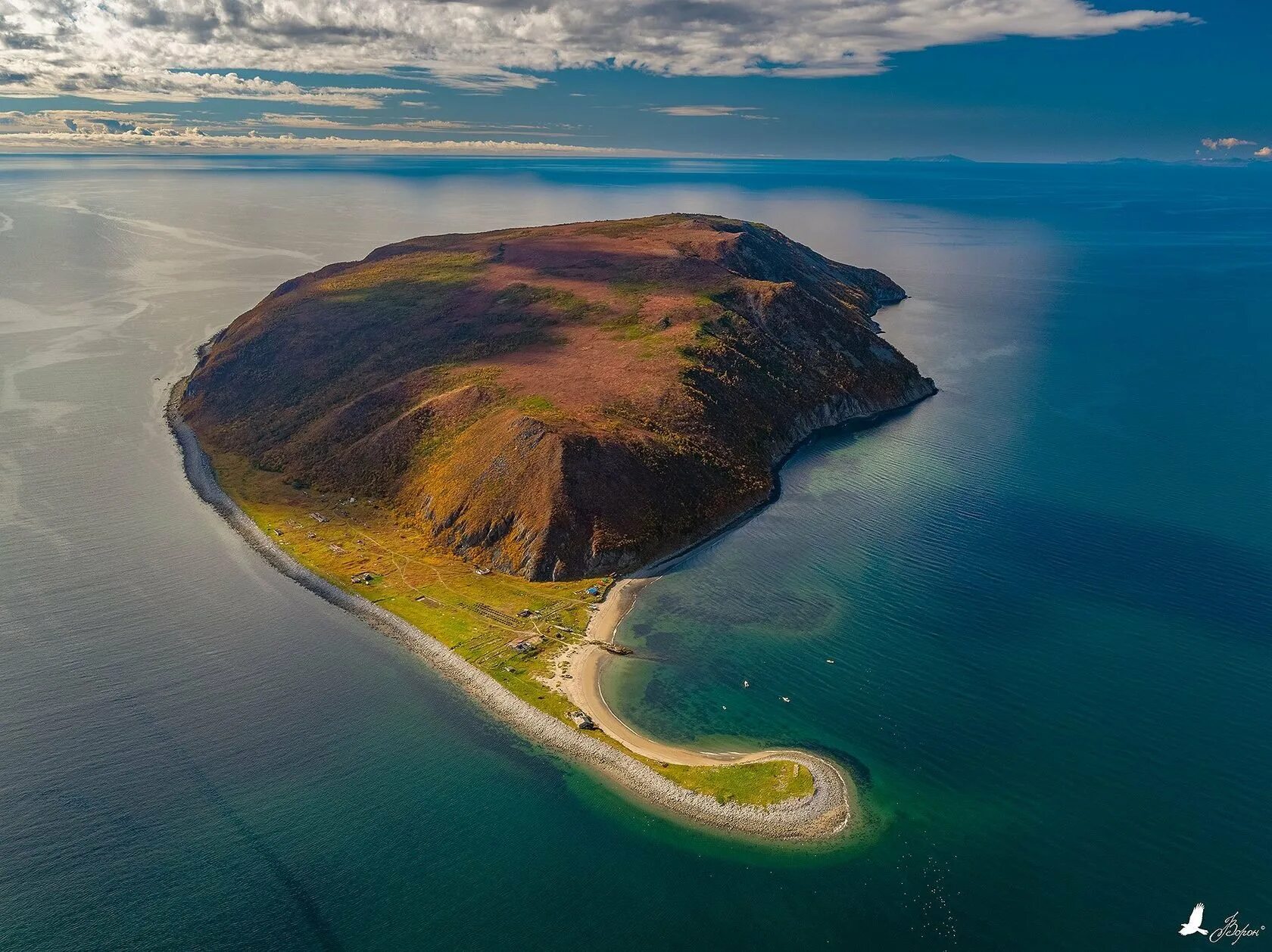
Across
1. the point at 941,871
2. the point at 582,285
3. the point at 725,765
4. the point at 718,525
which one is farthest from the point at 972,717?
the point at 582,285

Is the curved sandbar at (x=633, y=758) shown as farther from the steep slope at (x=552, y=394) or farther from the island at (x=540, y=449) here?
the steep slope at (x=552, y=394)

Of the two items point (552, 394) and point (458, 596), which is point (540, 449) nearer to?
point (552, 394)

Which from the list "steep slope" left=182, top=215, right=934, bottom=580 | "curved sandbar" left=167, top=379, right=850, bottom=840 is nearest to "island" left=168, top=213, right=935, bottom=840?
"curved sandbar" left=167, top=379, right=850, bottom=840

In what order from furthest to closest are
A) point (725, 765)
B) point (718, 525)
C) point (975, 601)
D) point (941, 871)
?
point (718, 525) → point (975, 601) → point (725, 765) → point (941, 871)

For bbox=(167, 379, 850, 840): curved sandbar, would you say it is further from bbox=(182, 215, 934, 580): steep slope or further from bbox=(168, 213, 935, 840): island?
bbox=(182, 215, 934, 580): steep slope

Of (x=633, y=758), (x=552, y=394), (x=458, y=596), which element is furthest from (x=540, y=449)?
(x=633, y=758)

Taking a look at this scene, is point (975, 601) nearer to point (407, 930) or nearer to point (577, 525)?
point (577, 525)
